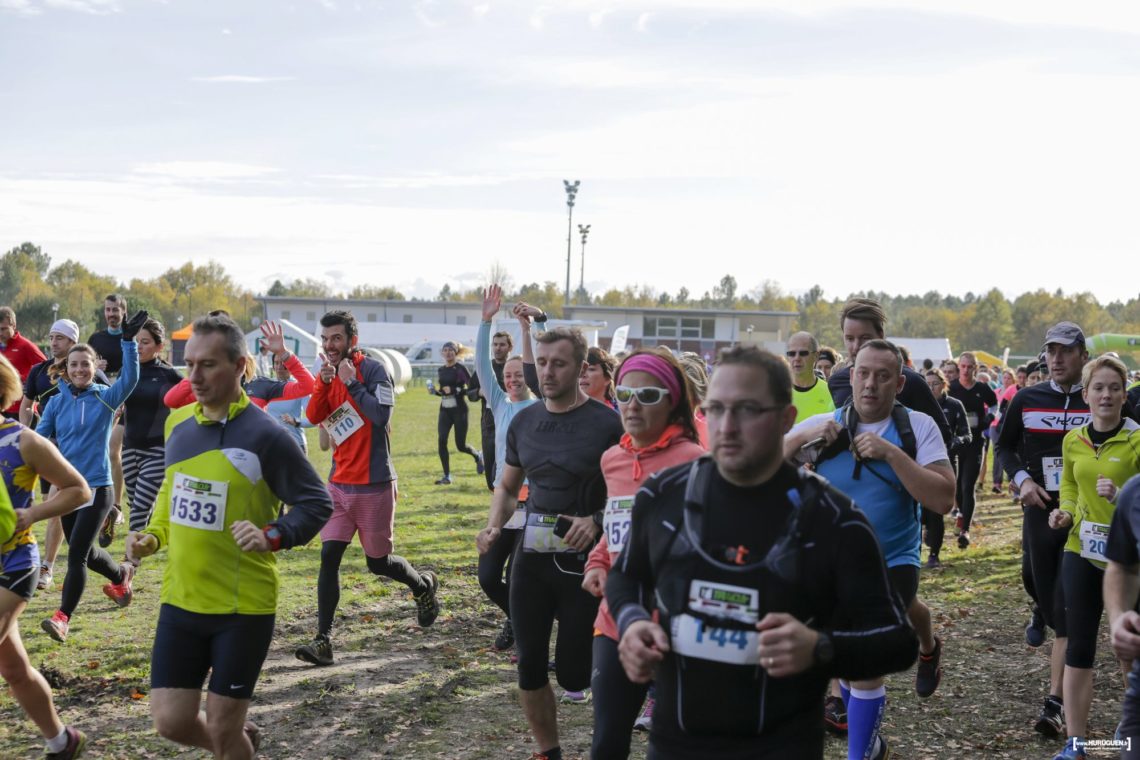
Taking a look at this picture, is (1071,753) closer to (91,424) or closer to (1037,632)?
(1037,632)

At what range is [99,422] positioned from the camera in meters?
8.58

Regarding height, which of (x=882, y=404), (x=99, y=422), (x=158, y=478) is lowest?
(x=158, y=478)

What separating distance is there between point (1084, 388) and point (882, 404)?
5.83 feet

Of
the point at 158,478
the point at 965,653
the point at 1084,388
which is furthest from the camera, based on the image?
the point at 158,478

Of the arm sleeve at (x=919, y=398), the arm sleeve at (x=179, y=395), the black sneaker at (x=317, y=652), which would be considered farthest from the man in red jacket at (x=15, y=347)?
the arm sleeve at (x=919, y=398)

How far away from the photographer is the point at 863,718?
5.26 m

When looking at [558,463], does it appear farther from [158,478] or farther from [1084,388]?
[158,478]

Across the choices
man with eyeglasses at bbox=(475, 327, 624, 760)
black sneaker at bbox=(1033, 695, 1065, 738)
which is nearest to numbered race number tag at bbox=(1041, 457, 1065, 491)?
black sneaker at bbox=(1033, 695, 1065, 738)

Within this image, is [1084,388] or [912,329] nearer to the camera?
[1084,388]

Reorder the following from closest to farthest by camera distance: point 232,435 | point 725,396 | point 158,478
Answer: point 725,396
point 232,435
point 158,478

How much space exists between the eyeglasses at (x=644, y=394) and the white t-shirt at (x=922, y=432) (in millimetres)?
815

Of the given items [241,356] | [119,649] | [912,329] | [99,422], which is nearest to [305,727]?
[119,649]

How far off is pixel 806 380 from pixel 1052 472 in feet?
5.19

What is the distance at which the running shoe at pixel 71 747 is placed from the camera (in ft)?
17.6
